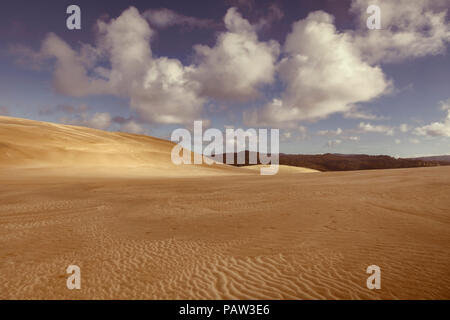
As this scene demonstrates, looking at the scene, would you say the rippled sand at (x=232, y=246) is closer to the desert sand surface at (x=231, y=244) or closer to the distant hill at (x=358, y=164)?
the desert sand surface at (x=231, y=244)

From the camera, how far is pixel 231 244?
521cm

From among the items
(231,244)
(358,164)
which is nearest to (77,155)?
(231,244)

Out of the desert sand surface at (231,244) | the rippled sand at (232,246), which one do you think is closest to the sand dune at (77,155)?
the desert sand surface at (231,244)

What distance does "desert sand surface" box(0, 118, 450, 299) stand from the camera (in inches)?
144

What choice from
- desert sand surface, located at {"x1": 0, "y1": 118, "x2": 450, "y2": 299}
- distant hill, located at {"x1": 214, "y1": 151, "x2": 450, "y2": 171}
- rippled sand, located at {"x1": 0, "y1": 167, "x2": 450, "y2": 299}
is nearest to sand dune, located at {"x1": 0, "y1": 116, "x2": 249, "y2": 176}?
desert sand surface, located at {"x1": 0, "y1": 118, "x2": 450, "y2": 299}

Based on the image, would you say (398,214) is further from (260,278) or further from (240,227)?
(260,278)

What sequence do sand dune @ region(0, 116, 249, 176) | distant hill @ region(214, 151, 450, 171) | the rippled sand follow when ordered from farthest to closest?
distant hill @ region(214, 151, 450, 171) → sand dune @ region(0, 116, 249, 176) → the rippled sand

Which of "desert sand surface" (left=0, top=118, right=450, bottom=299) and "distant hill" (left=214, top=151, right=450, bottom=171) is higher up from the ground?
"distant hill" (left=214, top=151, right=450, bottom=171)

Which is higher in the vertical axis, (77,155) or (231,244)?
(77,155)

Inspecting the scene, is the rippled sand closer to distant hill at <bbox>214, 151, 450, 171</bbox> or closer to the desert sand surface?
the desert sand surface

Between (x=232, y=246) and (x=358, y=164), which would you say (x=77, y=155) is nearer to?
(x=232, y=246)

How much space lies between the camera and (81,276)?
396 centimetres

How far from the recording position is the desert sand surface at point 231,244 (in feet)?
12.0
